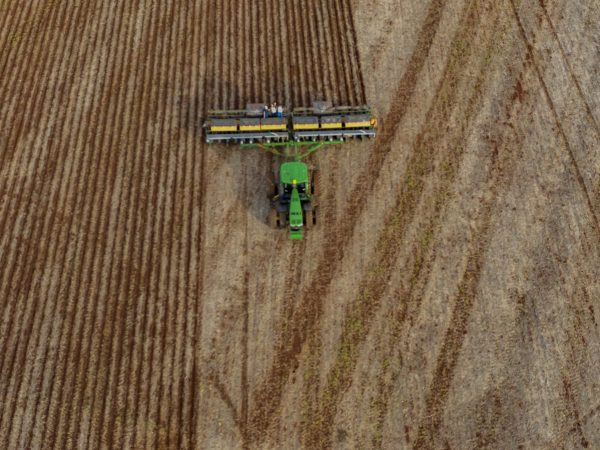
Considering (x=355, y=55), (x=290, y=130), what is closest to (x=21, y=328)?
(x=290, y=130)

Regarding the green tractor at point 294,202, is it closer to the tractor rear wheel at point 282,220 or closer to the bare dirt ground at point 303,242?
the tractor rear wheel at point 282,220

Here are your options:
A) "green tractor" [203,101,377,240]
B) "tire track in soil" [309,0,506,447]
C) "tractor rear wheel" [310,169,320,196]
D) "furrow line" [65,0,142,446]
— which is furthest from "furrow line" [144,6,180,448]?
"tractor rear wheel" [310,169,320,196]

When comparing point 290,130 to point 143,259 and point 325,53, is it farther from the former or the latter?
point 143,259

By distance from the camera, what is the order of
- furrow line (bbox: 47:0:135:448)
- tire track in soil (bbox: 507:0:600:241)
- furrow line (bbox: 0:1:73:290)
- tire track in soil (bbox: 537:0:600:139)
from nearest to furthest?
furrow line (bbox: 47:0:135:448), furrow line (bbox: 0:1:73:290), tire track in soil (bbox: 507:0:600:241), tire track in soil (bbox: 537:0:600:139)

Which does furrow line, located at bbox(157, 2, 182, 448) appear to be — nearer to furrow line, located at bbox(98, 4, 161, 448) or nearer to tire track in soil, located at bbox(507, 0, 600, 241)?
furrow line, located at bbox(98, 4, 161, 448)

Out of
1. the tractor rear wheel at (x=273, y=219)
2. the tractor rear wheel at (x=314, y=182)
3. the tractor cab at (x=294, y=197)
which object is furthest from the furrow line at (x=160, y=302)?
the tractor rear wheel at (x=314, y=182)

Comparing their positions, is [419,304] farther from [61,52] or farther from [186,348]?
[61,52]

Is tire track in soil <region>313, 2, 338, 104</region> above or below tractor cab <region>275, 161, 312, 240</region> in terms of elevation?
above
